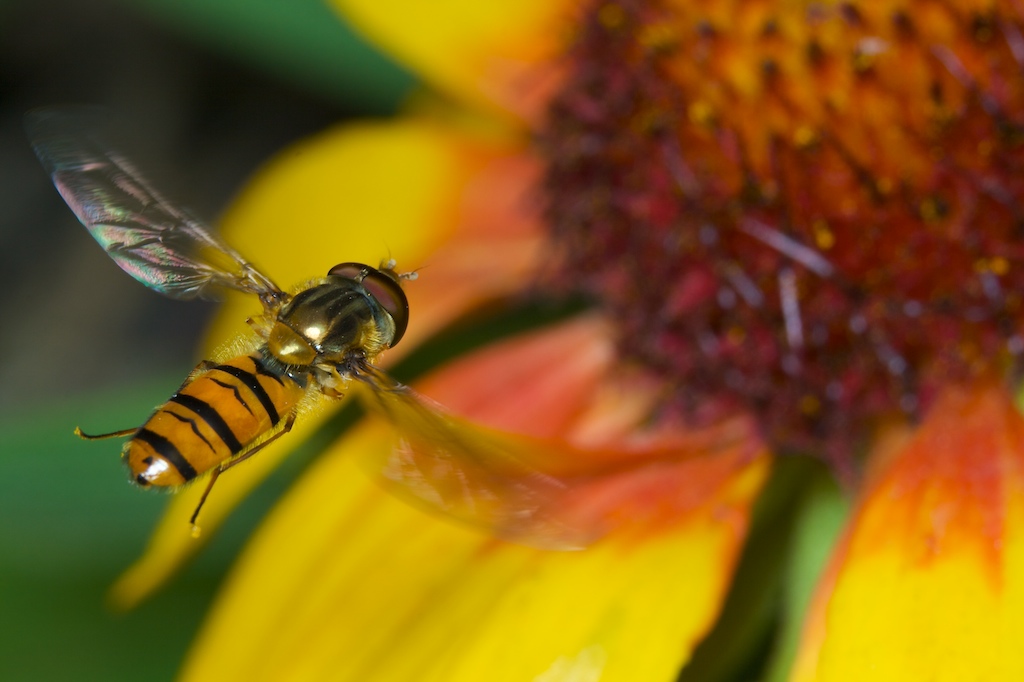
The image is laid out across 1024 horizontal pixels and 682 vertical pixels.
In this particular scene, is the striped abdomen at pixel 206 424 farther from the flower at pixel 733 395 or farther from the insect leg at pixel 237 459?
the flower at pixel 733 395

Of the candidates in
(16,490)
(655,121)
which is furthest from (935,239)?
(16,490)

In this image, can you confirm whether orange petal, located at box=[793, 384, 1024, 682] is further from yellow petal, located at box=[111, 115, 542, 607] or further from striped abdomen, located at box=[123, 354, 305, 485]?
yellow petal, located at box=[111, 115, 542, 607]

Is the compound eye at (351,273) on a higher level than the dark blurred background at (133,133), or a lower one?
lower

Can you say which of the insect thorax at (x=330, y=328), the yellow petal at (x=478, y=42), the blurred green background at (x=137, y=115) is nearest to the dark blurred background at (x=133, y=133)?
the blurred green background at (x=137, y=115)

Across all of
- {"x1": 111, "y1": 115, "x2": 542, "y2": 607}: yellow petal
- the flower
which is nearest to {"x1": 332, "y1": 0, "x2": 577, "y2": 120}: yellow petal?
{"x1": 111, "y1": 115, "x2": 542, "y2": 607}: yellow petal

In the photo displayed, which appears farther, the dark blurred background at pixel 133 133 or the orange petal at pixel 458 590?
the dark blurred background at pixel 133 133

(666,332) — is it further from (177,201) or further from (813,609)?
(177,201)
